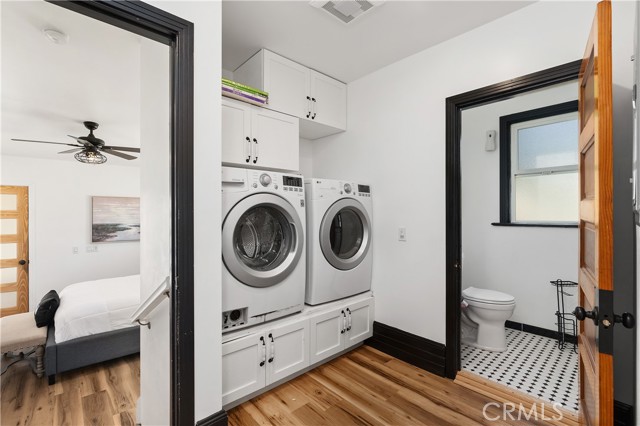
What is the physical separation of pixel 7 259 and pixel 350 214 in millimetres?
4776

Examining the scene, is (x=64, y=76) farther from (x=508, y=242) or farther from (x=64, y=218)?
(x=508, y=242)

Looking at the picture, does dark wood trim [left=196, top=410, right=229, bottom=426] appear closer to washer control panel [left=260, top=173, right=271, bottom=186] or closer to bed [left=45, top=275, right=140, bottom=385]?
washer control panel [left=260, top=173, right=271, bottom=186]

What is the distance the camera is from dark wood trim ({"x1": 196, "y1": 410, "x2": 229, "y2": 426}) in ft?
4.79

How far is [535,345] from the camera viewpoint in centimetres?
268

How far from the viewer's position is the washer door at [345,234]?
2307 mm

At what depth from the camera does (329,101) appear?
9.02 ft

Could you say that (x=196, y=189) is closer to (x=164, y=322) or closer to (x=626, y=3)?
(x=164, y=322)

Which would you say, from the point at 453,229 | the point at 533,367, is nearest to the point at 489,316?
the point at 533,367

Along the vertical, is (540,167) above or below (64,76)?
below

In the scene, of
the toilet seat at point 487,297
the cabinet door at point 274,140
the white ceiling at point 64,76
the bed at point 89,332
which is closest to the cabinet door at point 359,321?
the toilet seat at point 487,297

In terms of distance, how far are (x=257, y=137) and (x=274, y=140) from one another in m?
0.16

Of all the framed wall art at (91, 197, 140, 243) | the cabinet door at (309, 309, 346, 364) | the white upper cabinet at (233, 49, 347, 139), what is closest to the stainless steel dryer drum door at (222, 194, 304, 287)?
the cabinet door at (309, 309, 346, 364)

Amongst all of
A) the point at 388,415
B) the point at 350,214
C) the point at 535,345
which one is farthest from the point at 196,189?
the point at 535,345

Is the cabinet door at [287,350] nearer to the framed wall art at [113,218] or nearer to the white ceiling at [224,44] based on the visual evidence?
the white ceiling at [224,44]
